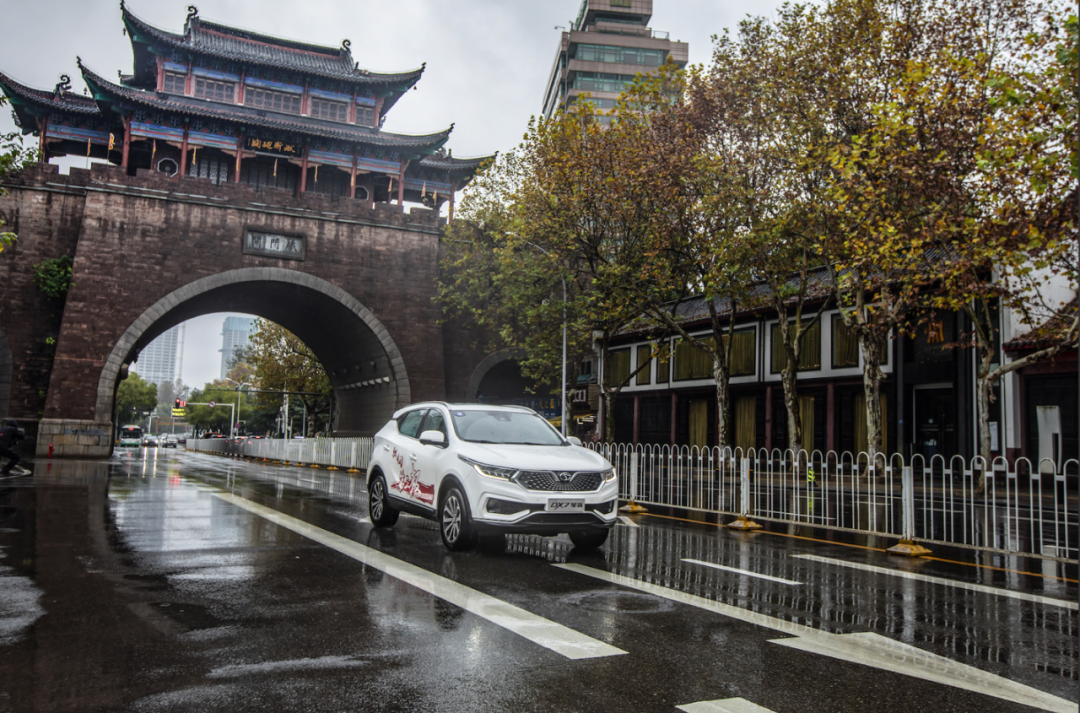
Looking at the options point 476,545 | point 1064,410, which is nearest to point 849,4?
point 1064,410

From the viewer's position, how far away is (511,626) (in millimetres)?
5219

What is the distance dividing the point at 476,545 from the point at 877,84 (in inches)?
573

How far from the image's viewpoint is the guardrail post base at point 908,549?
934 centimetres

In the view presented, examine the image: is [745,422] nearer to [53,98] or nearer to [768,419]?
[768,419]

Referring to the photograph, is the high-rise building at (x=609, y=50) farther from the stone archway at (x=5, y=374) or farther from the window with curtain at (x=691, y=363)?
the stone archway at (x=5, y=374)

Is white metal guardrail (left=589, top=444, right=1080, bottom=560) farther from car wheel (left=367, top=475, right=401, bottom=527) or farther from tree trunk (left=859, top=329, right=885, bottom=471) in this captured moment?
car wheel (left=367, top=475, right=401, bottom=527)

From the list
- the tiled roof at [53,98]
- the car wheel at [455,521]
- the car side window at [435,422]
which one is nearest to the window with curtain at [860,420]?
the car side window at [435,422]

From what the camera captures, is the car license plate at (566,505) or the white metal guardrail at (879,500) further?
the white metal guardrail at (879,500)

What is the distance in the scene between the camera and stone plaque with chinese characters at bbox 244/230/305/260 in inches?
1283

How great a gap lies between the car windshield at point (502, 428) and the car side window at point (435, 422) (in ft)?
0.52

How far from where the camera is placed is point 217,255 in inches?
1264

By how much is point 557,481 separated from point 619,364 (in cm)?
2860

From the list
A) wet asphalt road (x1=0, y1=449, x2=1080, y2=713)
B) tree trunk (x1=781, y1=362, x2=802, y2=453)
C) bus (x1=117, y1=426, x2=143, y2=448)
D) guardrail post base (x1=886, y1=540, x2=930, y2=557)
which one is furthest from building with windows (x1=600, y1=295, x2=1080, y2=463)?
bus (x1=117, y1=426, x2=143, y2=448)

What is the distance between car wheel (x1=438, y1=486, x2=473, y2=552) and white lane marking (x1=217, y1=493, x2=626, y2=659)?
2.26 ft
